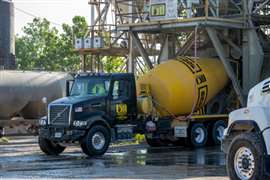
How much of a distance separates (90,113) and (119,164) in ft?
11.2

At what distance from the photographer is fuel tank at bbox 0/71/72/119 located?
2648cm

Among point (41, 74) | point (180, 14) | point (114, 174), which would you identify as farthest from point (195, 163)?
point (41, 74)

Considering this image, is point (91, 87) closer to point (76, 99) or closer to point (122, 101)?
point (76, 99)

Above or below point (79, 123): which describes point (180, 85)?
above

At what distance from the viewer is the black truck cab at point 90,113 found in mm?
19922

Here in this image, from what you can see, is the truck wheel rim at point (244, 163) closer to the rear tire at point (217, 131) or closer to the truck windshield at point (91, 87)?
the truck windshield at point (91, 87)

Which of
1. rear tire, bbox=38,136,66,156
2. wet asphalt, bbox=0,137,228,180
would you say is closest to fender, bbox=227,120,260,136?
wet asphalt, bbox=0,137,228,180

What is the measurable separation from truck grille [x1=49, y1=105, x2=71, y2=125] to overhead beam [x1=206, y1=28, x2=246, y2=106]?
726 cm

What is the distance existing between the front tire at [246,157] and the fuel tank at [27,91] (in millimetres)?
15738

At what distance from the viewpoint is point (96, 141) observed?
2009cm

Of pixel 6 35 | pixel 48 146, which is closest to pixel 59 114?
pixel 48 146

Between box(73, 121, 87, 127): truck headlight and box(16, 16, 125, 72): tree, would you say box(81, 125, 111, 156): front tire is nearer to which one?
box(73, 121, 87, 127): truck headlight

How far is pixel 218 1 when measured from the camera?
25.5 m

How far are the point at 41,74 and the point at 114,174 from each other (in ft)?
47.1
